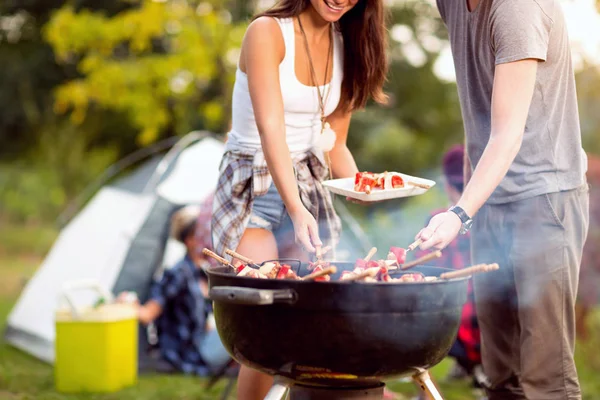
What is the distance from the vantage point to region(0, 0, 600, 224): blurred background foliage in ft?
27.4

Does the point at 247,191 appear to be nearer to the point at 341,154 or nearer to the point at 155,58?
the point at 341,154

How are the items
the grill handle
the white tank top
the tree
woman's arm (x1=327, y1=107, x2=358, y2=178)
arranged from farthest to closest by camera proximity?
the tree
woman's arm (x1=327, y1=107, x2=358, y2=178)
the white tank top
the grill handle

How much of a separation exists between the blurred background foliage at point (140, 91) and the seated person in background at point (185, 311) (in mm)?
1683

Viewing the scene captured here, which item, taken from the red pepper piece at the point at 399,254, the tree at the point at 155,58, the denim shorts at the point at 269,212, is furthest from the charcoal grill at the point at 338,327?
the tree at the point at 155,58

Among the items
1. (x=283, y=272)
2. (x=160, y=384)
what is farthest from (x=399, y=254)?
(x=160, y=384)

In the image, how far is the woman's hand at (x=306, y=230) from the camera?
237cm

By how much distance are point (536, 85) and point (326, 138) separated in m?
0.75

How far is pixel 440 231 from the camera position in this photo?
2092mm

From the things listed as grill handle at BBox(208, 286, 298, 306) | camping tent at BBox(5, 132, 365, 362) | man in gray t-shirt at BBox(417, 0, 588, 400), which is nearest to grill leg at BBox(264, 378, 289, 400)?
grill handle at BBox(208, 286, 298, 306)

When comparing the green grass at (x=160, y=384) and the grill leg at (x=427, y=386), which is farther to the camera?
the green grass at (x=160, y=384)

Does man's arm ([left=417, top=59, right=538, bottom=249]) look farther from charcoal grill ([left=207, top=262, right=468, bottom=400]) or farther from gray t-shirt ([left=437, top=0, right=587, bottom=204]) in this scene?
charcoal grill ([left=207, top=262, right=468, bottom=400])

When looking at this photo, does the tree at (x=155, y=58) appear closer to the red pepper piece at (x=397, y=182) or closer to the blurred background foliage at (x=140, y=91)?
the blurred background foliage at (x=140, y=91)

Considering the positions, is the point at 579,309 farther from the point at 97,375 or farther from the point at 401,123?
the point at 401,123

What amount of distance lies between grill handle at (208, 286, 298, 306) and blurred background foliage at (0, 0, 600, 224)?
3.33m
